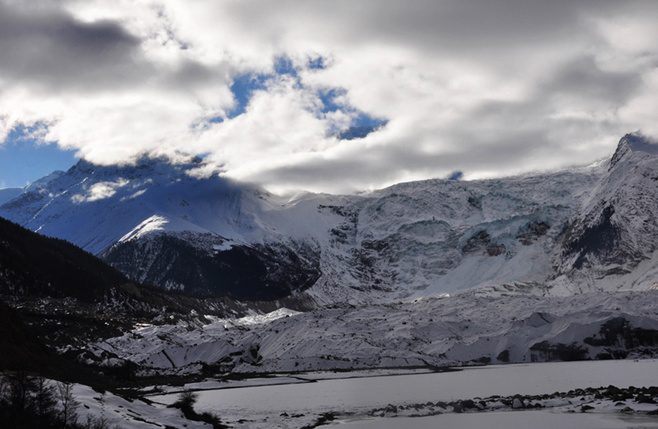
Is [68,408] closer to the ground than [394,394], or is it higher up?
higher up

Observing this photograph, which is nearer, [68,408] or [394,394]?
[68,408]

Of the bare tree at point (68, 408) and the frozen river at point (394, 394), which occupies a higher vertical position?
the bare tree at point (68, 408)

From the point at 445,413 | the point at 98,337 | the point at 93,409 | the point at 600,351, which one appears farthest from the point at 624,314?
the point at 93,409

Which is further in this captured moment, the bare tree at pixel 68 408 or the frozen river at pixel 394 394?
the frozen river at pixel 394 394

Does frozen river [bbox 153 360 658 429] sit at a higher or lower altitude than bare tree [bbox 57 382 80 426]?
lower

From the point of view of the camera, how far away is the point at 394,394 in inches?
3841

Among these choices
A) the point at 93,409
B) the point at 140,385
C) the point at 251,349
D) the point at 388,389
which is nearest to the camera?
the point at 93,409

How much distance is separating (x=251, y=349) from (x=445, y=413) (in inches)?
4889

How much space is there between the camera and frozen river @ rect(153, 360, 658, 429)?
217 feet

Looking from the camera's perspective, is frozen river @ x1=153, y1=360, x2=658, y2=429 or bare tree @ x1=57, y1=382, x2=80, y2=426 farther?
frozen river @ x1=153, y1=360, x2=658, y2=429

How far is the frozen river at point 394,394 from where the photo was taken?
66.1 metres

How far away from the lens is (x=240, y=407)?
91188 mm

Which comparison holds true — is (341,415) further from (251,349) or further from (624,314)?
(624,314)

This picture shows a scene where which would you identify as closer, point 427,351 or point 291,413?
point 291,413
